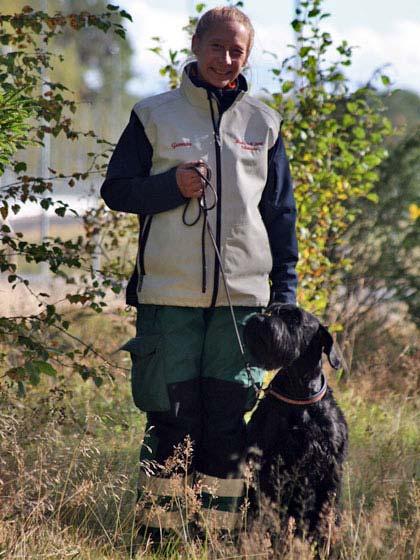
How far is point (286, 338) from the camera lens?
4285 millimetres

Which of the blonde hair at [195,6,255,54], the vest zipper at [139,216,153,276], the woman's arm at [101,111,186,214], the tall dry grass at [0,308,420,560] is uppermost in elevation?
the blonde hair at [195,6,255,54]

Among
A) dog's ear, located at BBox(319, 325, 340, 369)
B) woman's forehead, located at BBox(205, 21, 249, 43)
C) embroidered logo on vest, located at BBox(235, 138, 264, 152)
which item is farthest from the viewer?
dog's ear, located at BBox(319, 325, 340, 369)

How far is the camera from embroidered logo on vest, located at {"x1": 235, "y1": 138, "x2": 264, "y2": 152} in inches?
167

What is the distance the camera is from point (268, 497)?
4266 mm

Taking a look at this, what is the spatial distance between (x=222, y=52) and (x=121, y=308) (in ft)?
10.6

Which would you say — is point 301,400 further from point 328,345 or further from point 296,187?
point 296,187

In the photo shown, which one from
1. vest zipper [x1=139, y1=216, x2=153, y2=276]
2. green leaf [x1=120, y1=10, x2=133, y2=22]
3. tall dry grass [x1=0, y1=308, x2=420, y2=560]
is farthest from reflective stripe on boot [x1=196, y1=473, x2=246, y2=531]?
green leaf [x1=120, y1=10, x2=133, y2=22]

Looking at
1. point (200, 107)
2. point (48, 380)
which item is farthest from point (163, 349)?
point (48, 380)

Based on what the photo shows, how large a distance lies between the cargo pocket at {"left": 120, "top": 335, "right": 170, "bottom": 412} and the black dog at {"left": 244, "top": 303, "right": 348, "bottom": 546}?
46 cm

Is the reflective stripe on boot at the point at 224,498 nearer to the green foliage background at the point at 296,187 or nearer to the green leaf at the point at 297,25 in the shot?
the green foliage background at the point at 296,187

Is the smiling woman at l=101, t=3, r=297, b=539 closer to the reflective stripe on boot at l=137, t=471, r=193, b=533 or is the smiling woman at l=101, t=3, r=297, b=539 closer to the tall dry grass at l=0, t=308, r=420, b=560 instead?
the reflective stripe on boot at l=137, t=471, r=193, b=533

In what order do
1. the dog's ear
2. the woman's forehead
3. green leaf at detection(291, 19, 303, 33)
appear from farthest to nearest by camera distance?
green leaf at detection(291, 19, 303, 33) → the dog's ear → the woman's forehead

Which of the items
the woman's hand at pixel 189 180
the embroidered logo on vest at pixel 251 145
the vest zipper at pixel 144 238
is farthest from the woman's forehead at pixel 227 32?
the vest zipper at pixel 144 238

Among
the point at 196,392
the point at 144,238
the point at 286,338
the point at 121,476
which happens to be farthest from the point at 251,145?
the point at 121,476
